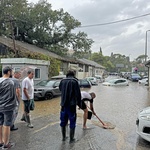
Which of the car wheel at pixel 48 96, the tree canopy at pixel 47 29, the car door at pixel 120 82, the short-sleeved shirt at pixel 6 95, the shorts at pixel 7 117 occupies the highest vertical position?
the tree canopy at pixel 47 29

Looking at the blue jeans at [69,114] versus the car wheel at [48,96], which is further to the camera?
the car wheel at [48,96]

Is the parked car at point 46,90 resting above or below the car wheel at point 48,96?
above

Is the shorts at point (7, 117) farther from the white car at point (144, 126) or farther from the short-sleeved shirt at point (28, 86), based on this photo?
the white car at point (144, 126)

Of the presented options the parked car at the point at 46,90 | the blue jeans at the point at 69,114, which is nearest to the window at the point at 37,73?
the parked car at the point at 46,90

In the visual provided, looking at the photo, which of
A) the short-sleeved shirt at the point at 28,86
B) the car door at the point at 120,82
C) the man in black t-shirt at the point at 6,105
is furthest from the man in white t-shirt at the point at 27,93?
the car door at the point at 120,82

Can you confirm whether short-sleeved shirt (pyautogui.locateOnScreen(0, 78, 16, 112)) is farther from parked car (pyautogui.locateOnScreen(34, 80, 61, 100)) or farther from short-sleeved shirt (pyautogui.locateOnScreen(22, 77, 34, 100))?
parked car (pyautogui.locateOnScreen(34, 80, 61, 100))

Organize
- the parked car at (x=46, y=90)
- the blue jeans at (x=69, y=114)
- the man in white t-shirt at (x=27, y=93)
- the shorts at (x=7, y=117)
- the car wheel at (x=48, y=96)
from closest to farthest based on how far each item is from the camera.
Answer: the shorts at (x=7, y=117), the blue jeans at (x=69, y=114), the man in white t-shirt at (x=27, y=93), the parked car at (x=46, y=90), the car wheel at (x=48, y=96)

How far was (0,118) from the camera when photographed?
453 centimetres

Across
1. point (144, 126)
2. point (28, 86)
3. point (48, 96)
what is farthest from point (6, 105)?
point (48, 96)

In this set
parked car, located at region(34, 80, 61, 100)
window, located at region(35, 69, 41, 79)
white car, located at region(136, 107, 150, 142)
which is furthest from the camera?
window, located at region(35, 69, 41, 79)

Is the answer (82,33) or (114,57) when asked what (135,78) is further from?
(114,57)

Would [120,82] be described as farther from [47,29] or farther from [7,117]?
[7,117]

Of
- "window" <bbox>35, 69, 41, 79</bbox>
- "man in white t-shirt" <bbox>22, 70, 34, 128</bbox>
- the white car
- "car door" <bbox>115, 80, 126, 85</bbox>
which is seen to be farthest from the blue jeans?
"car door" <bbox>115, 80, 126, 85</bbox>

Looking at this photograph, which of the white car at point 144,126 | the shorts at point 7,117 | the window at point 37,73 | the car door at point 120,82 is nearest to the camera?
the shorts at point 7,117
